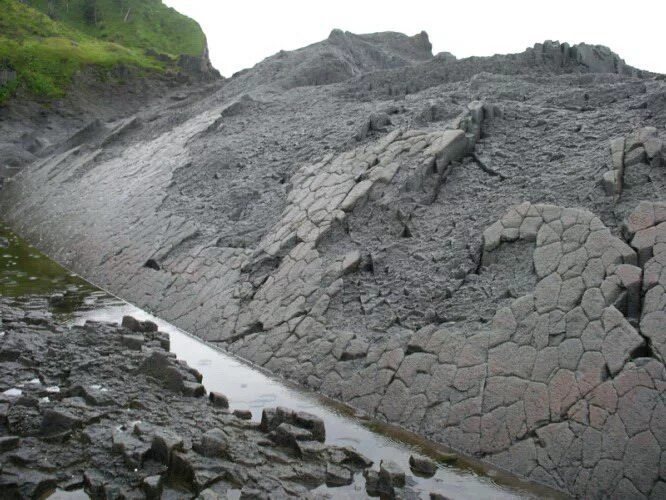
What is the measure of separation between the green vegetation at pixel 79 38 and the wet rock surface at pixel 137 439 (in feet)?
87.6

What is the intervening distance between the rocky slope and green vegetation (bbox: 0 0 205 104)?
18.8 meters

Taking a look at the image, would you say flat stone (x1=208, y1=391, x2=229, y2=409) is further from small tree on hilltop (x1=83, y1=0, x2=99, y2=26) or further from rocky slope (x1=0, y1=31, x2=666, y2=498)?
small tree on hilltop (x1=83, y1=0, x2=99, y2=26)

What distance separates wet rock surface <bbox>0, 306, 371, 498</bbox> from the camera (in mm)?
4527

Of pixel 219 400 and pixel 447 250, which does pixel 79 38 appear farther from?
pixel 219 400

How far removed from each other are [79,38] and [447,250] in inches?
1587

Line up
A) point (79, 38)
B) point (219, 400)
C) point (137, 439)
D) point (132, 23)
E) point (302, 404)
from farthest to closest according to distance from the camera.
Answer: point (132, 23), point (79, 38), point (302, 404), point (219, 400), point (137, 439)

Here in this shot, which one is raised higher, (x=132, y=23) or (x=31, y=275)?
(x=132, y=23)

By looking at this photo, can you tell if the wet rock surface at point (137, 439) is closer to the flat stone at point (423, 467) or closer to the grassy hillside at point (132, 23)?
the flat stone at point (423, 467)

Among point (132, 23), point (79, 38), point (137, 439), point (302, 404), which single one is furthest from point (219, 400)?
point (132, 23)

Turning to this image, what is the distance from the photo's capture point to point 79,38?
4119 cm

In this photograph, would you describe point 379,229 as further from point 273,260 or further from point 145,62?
point 145,62

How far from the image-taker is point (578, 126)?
348 inches

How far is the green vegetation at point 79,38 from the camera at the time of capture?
31.1m

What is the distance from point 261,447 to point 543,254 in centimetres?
327
